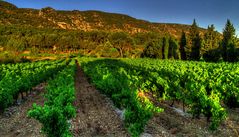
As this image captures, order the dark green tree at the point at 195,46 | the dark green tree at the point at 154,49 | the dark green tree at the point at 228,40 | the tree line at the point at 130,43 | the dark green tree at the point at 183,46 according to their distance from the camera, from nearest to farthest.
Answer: the dark green tree at the point at 228,40 < the tree line at the point at 130,43 < the dark green tree at the point at 195,46 < the dark green tree at the point at 183,46 < the dark green tree at the point at 154,49

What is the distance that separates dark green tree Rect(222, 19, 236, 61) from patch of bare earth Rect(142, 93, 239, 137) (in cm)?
5744

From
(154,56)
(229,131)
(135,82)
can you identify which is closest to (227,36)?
(154,56)

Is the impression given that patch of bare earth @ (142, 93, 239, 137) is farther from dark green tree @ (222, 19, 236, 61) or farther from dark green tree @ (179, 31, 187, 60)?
dark green tree @ (179, 31, 187, 60)

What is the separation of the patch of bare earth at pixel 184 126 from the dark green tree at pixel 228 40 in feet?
188

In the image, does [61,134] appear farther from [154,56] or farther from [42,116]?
[154,56]

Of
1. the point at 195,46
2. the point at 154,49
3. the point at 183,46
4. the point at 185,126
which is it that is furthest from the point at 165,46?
the point at 185,126

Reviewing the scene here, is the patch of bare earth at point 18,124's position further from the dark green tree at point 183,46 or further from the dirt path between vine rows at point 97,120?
the dark green tree at point 183,46

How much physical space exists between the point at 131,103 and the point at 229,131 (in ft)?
14.1

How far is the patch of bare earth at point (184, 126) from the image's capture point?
13101mm

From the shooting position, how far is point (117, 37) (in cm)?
15100

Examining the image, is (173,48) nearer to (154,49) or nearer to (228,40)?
(154,49)

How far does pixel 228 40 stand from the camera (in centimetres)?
7588

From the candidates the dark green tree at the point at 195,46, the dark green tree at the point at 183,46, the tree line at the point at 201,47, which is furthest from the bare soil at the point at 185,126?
the dark green tree at the point at 183,46

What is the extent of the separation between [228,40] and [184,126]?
65986mm
